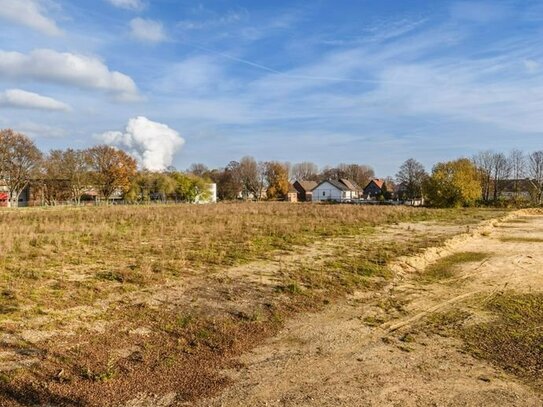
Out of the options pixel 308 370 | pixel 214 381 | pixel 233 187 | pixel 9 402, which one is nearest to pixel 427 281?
pixel 308 370

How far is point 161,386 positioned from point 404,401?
3.59 meters

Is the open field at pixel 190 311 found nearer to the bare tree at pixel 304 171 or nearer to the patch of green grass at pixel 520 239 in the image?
the patch of green grass at pixel 520 239

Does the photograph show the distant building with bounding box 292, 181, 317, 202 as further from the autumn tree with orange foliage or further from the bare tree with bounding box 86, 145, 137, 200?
the bare tree with bounding box 86, 145, 137, 200

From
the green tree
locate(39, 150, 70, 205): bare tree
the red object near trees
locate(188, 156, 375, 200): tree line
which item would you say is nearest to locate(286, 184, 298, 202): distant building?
locate(188, 156, 375, 200): tree line

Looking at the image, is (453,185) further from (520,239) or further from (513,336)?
(513,336)

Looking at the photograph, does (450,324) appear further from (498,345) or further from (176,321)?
(176,321)

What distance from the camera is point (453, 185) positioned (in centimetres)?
6588

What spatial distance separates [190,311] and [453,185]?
6296 cm

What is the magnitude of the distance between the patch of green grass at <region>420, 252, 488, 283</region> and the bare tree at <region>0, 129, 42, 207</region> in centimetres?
6191

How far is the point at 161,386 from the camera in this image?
21.9ft

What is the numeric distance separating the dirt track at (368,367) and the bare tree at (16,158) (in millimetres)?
64113

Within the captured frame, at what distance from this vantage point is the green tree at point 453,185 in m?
65.8

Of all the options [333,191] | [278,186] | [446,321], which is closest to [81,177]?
[278,186]

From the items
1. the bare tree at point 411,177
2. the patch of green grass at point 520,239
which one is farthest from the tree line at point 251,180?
Answer: the patch of green grass at point 520,239
